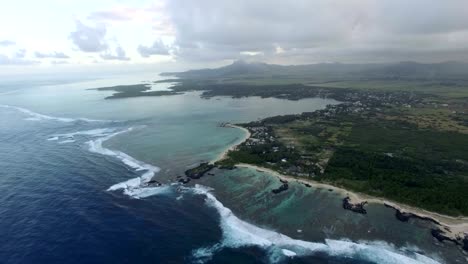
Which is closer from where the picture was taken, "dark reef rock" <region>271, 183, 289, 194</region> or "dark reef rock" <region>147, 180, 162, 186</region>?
"dark reef rock" <region>271, 183, 289, 194</region>

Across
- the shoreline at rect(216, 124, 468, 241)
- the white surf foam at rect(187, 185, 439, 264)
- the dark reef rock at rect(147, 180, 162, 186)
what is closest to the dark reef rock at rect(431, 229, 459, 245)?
the shoreline at rect(216, 124, 468, 241)

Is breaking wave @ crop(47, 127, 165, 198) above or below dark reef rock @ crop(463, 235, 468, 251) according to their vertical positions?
above

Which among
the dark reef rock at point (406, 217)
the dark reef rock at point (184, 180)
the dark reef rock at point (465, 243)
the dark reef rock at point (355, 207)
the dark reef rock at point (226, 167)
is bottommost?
the dark reef rock at point (465, 243)

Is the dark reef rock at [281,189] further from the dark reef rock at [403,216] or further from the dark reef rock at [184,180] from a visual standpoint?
the dark reef rock at [403,216]

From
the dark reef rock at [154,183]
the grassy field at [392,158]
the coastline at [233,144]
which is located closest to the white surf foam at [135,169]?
the dark reef rock at [154,183]

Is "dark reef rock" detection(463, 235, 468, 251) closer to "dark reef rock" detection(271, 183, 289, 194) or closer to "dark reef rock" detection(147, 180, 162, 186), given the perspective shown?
Result: "dark reef rock" detection(271, 183, 289, 194)

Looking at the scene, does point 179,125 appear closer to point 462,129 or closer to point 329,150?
point 329,150

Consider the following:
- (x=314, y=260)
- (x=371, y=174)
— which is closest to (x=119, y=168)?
(x=314, y=260)
